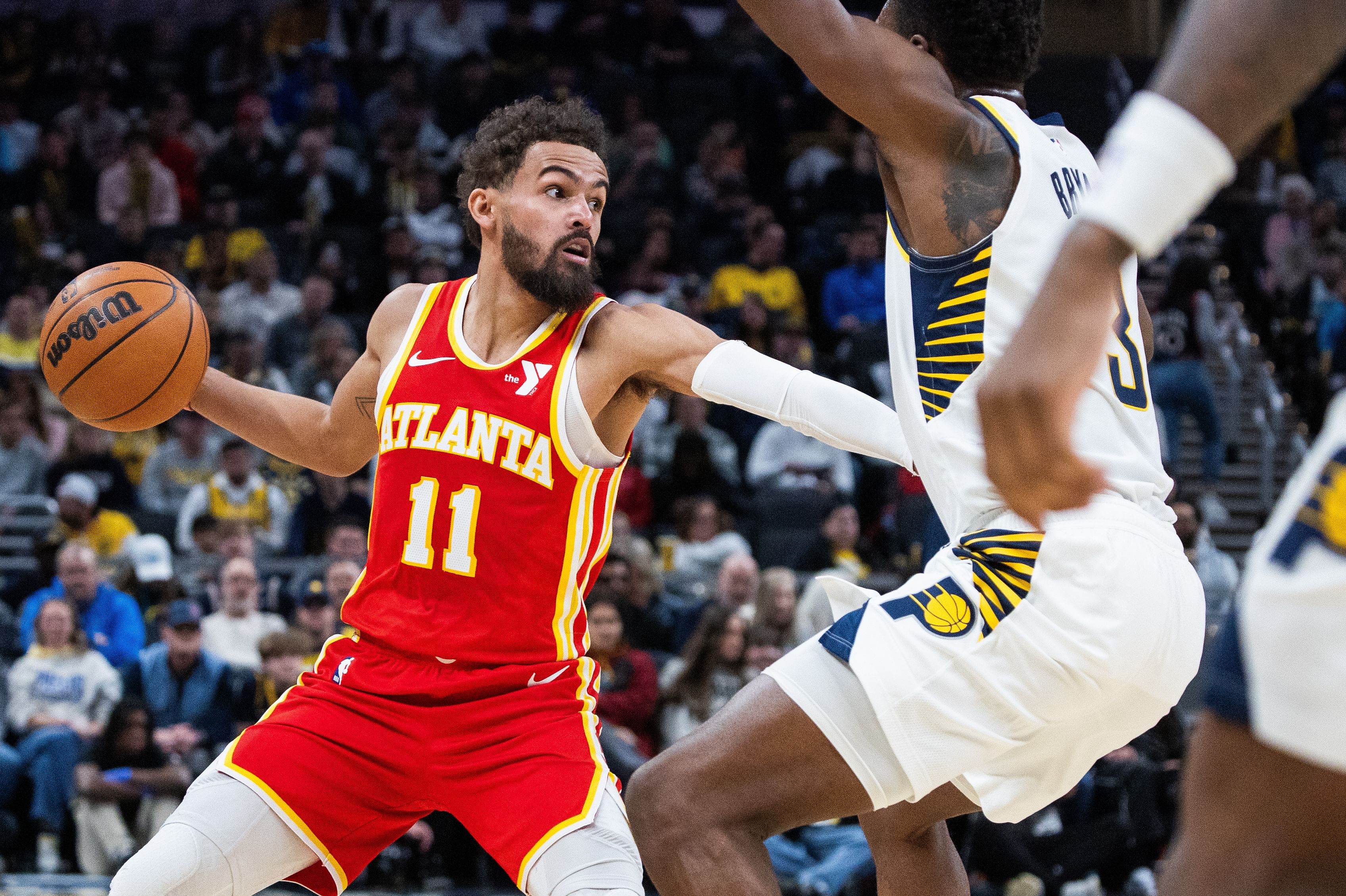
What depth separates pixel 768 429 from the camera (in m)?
10.3

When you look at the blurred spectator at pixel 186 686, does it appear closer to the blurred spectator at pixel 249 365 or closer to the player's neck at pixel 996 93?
the blurred spectator at pixel 249 365

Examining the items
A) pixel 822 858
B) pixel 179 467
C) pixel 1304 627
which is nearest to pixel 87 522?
pixel 179 467

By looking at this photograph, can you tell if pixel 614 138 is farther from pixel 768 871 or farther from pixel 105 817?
pixel 768 871

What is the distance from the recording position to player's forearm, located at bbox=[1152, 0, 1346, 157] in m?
1.63

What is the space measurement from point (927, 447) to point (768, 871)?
0.91 m

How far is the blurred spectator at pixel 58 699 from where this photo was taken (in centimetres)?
761

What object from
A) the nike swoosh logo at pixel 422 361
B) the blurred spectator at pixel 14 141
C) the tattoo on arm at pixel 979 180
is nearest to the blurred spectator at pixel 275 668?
the nike swoosh logo at pixel 422 361

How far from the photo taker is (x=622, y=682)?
7801 millimetres

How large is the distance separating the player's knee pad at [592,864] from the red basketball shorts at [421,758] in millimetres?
42

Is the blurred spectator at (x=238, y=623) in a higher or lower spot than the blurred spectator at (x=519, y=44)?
lower

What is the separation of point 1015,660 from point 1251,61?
1352 millimetres

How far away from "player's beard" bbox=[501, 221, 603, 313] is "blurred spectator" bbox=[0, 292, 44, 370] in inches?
318

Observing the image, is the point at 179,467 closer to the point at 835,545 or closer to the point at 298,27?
the point at 835,545

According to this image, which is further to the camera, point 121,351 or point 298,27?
point 298,27
